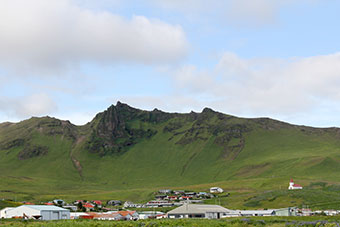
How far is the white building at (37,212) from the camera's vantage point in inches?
4028

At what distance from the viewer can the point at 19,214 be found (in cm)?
10531

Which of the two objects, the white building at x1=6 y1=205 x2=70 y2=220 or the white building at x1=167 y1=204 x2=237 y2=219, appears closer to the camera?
the white building at x1=167 y1=204 x2=237 y2=219

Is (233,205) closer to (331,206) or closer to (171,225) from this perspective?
(331,206)

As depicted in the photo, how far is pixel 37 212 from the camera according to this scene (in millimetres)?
102688

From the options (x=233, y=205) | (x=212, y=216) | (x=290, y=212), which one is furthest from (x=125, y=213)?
(x=233, y=205)

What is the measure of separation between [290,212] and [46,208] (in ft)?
200

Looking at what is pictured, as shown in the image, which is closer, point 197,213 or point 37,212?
point 197,213

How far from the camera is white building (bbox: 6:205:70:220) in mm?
102312

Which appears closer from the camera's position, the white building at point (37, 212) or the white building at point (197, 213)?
the white building at point (197, 213)

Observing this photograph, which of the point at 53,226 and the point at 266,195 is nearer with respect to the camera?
the point at 53,226

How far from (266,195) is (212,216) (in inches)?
3413

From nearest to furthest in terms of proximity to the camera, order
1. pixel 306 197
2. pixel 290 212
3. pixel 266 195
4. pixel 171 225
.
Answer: pixel 171 225 < pixel 290 212 < pixel 306 197 < pixel 266 195

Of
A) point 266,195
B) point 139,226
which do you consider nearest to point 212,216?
point 139,226

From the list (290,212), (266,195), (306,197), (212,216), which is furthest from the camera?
(266,195)
